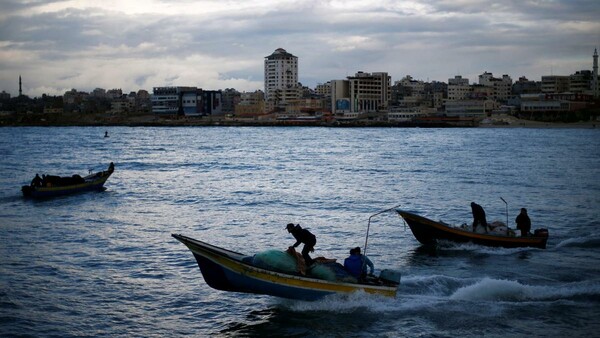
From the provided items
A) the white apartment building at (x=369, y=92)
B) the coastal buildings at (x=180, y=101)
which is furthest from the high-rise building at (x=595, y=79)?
the coastal buildings at (x=180, y=101)

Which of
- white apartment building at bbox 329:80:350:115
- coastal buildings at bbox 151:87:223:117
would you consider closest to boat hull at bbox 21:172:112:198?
white apartment building at bbox 329:80:350:115

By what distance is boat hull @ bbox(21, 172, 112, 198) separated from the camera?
101 ft

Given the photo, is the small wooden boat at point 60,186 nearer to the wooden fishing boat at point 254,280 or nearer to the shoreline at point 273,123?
the wooden fishing boat at point 254,280

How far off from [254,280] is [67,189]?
21410 millimetres

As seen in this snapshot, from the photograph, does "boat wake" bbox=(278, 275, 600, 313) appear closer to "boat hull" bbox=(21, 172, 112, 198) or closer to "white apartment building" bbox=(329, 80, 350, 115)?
"boat hull" bbox=(21, 172, 112, 198)

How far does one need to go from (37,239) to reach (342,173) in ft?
89.8

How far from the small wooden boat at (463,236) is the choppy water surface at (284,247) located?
0.33 metres

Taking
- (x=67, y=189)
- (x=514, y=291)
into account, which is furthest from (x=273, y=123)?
(x=514, y=291)

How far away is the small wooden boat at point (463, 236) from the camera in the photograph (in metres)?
19.3

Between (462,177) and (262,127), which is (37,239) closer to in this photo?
(462,177)

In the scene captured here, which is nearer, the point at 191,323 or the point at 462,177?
the point at 191,323

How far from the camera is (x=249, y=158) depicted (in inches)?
2547

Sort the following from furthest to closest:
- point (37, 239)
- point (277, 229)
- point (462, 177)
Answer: point (462, 177) < point (277, 229) < point (37, 239)

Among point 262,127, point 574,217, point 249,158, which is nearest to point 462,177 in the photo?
point 574,217
